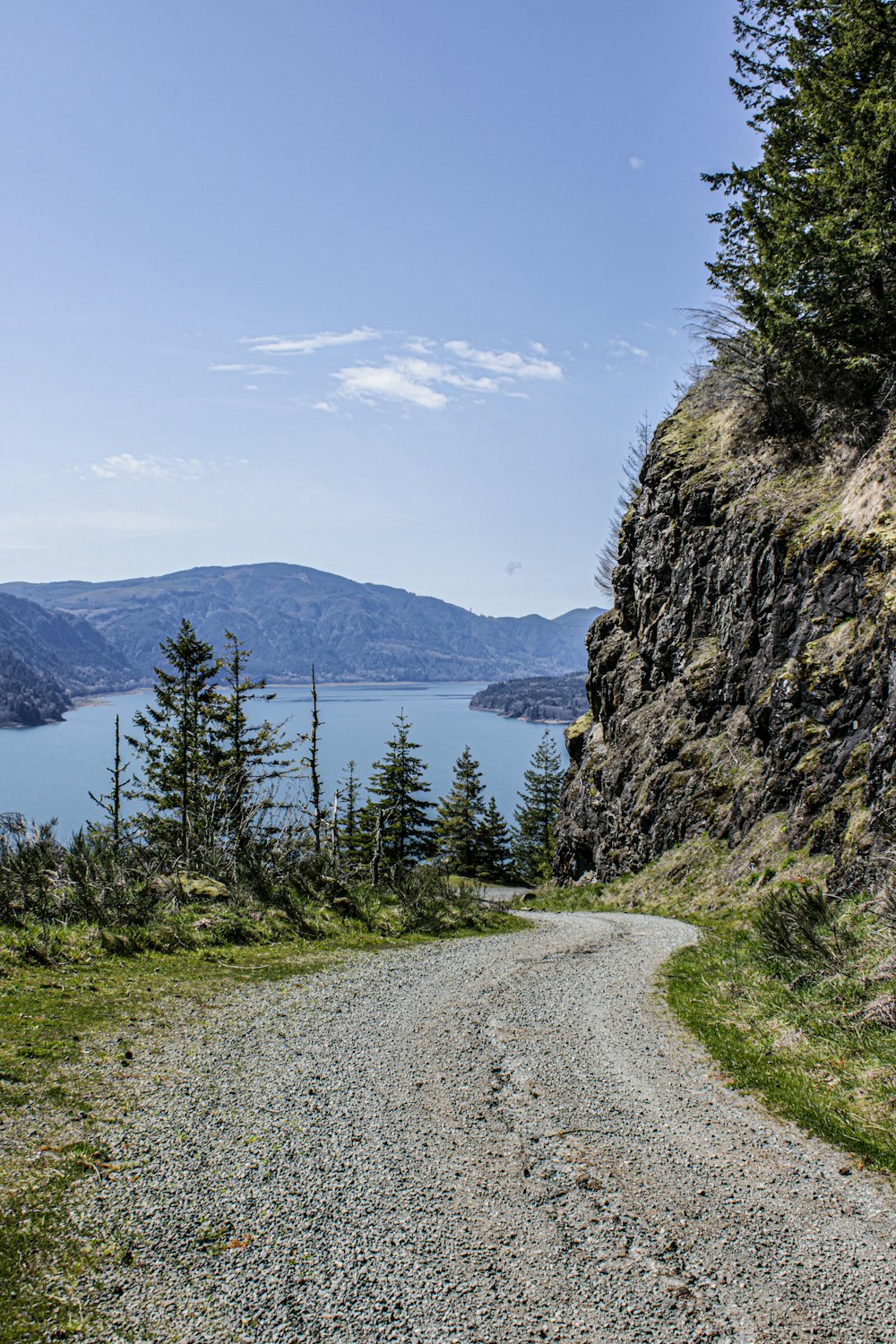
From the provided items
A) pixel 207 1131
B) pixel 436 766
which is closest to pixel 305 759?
pixel 207 1131

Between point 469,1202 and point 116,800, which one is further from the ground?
point 469,1202

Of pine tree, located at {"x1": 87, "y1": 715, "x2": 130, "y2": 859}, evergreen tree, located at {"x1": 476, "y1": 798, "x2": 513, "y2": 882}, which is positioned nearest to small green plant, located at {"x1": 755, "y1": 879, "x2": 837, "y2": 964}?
pine tree, located at {"x1": 87, "y1": 715, "x2": 130, "y2": 859}

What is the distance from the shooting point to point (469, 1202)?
4852 mm

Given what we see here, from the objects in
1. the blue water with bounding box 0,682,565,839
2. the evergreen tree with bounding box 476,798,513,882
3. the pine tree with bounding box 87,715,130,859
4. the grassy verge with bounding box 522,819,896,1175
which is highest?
the grassy verge with bounding box 522,819,896,1175

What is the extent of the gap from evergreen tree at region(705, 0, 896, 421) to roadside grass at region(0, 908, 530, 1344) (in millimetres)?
16922

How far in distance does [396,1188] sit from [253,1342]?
1.53 metres

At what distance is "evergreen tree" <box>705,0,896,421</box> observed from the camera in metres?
15.5

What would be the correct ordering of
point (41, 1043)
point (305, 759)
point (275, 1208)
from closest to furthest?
point (275, 1208)
point (41, 1043)
point (305, 759)

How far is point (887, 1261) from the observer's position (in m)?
4.13

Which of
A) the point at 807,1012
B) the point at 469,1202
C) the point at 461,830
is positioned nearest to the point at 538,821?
the point at 461,830

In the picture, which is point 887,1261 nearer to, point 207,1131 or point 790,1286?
point 790,1286

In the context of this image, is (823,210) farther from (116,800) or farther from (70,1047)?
(116,800)

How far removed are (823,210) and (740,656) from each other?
11.2m

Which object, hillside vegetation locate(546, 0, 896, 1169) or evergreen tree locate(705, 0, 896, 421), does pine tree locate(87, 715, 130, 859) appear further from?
evergreen tree locate(705, 0, 896, 421)
